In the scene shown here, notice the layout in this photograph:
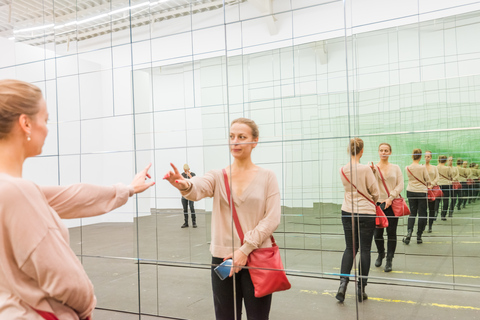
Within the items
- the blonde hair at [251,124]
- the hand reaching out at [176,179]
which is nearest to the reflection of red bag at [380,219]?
the blonde hair at [251,124]

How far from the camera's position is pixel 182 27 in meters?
3.00

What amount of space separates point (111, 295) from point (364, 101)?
2717 millimetres

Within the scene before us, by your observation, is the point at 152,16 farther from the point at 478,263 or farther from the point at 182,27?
the point at 478,263

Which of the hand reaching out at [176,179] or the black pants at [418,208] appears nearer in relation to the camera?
the hand reaching out at [176,179]

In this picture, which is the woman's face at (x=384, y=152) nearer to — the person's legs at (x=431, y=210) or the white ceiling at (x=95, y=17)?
the person's legs at (x=431, y=210)

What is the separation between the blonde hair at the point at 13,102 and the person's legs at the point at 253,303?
145 cm

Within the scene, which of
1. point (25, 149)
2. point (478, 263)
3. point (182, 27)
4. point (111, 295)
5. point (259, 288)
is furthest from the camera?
point (111, 295)

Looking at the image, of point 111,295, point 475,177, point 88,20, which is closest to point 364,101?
point 475,177

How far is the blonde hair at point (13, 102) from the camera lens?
978 millimetres

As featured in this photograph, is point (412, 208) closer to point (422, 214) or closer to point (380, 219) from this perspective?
point (422, 214)

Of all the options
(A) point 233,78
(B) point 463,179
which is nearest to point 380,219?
(B) point 463,179

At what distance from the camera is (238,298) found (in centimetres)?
216

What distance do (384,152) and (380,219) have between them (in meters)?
0.47

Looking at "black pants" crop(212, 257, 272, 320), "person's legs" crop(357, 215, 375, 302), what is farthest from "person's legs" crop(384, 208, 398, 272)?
"black pants" crop(212, 257, 272, 320)
